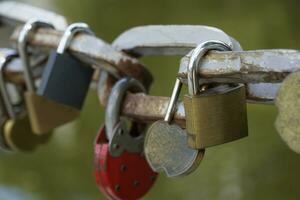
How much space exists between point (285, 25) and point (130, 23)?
0.44 metres

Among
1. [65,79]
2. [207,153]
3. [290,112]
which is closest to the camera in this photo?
[290,112]

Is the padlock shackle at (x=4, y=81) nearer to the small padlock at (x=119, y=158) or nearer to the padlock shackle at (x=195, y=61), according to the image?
the small padlock at (x=119, y=158)

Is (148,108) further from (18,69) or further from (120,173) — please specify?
(18,69)

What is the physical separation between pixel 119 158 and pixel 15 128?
0.24 m

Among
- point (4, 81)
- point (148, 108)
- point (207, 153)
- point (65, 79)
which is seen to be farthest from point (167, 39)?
point (207, 153)

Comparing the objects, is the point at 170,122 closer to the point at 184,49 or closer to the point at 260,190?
the point at 184,49

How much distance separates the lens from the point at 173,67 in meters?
1.66

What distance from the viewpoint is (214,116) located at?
1.71 ft

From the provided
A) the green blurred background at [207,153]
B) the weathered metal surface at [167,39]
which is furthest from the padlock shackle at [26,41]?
the green blurred background at [207,153]

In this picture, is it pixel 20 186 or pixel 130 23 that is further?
pixel 130 23

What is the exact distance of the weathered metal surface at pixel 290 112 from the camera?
1.48 ft

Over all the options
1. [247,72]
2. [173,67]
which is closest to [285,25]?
[173,67]

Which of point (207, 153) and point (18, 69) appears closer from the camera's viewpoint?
point (18, 69)

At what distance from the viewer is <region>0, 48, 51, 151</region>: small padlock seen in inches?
33.9
